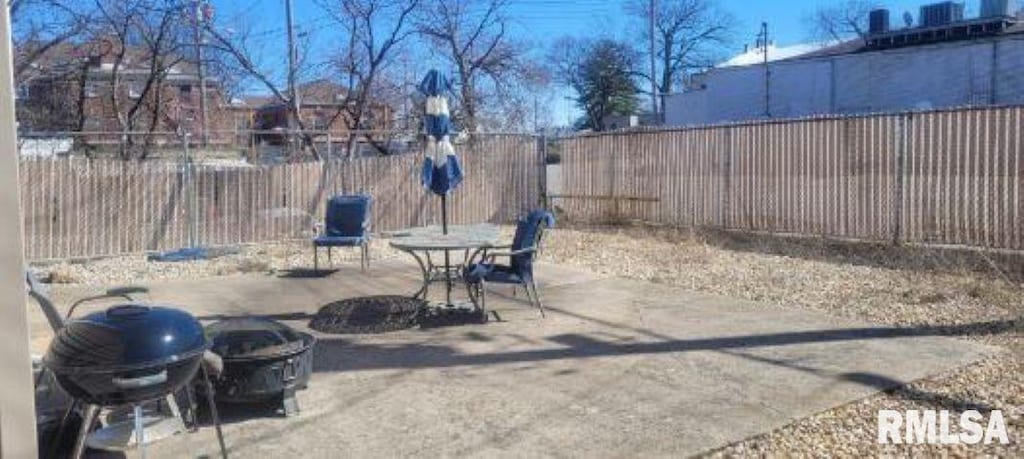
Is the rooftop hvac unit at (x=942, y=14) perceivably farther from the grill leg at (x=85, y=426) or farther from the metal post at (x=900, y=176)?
the grill leg at (x=85, y=426)

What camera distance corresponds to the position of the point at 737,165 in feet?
44.5

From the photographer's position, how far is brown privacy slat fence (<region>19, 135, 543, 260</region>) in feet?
38.2

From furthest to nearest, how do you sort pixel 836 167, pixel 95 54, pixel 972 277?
pixel 95 54 → pixel 836 167 → pixel 972 277

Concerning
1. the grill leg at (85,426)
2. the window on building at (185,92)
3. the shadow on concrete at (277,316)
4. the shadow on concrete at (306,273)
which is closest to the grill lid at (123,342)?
the grill leg at (85,426)

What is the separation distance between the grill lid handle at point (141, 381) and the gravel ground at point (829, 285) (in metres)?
2.57

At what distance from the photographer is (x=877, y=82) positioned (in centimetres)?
2989

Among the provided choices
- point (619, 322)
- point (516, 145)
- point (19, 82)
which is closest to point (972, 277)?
point (619, 322)

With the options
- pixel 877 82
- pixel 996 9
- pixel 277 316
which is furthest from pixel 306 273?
pixel 996 9

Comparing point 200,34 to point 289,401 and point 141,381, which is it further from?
point 141,381

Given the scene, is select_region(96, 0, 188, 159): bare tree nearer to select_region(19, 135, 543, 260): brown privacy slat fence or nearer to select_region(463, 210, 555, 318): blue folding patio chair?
select_region(19, 135, 543, 260): brown privacy slat fence

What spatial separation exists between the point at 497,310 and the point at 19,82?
13605 mm

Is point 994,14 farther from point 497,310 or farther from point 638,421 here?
point 638,421

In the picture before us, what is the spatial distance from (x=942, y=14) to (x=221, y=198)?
25940 mm

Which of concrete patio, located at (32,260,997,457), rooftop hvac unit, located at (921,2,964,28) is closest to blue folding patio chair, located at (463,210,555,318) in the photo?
concrete patio, located at (32,260,997,457)
